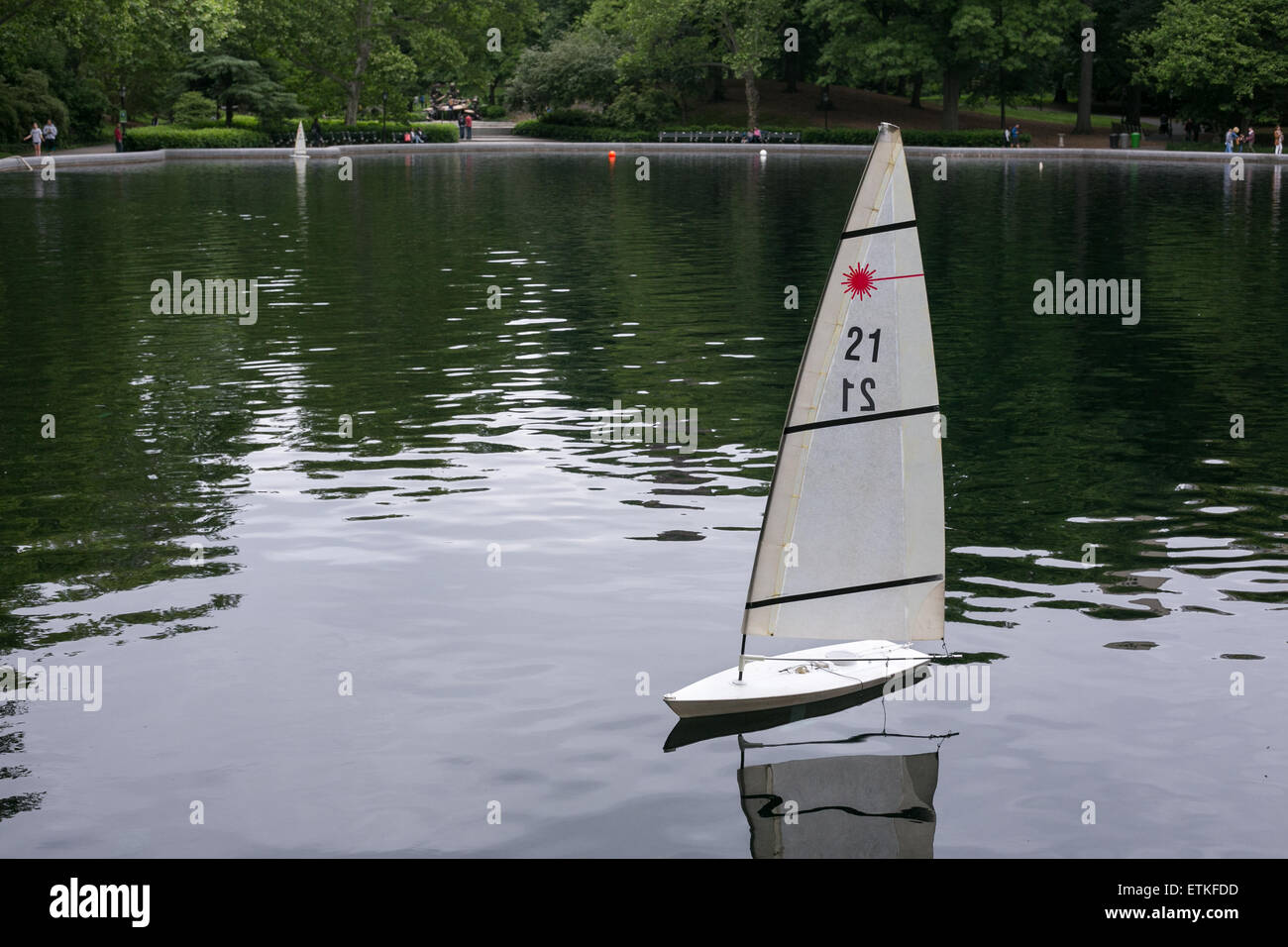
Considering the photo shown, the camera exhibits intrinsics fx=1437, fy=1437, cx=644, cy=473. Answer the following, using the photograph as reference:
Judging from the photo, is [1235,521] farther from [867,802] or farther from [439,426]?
[439,426]

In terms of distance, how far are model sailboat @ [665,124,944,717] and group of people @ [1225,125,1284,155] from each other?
77.3 m

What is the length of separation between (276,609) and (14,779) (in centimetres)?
388

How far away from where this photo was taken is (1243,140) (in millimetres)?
84500

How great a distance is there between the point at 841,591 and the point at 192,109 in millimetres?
92739

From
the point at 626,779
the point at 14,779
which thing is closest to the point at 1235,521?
the point at 626,779

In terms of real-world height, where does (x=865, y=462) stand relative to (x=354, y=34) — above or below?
below

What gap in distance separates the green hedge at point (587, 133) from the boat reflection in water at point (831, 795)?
313 feet

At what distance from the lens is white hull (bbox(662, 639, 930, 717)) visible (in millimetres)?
11672

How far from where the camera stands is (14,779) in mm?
10766
